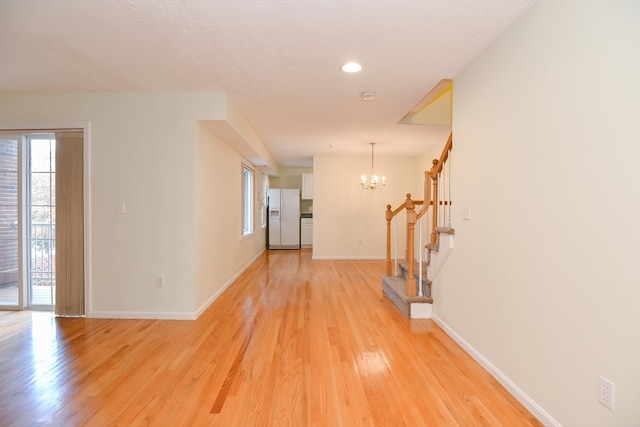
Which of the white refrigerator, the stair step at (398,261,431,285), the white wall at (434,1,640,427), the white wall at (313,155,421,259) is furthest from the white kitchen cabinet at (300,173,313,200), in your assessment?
the white wall at (434,1,640,427)

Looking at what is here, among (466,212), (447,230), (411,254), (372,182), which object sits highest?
(372,182)

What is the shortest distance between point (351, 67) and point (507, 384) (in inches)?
104

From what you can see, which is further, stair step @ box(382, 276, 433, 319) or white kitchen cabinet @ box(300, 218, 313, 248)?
white kitchen cabinet @ box(300, 218, 313, 248)

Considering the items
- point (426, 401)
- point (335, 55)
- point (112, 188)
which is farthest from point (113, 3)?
point (426, 401)

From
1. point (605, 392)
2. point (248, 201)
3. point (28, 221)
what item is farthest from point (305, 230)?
point (605, 392)

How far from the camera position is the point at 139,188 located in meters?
3.43

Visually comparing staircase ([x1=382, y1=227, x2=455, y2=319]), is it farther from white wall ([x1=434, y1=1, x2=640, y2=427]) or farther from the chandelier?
the chandelier

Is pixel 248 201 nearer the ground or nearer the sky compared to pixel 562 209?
nearer the sky

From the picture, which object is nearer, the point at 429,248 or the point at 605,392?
the point at 605,392

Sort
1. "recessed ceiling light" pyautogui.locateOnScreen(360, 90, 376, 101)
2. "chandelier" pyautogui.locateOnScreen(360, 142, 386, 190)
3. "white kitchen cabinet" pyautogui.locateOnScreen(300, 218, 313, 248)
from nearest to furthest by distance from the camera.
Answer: "recessed ceiling light" pyautogui.locateOnScreen(360, 90, 376, 101), "chandelier" pyautogui.locateOnScreen(360, 142, 386, 190), "white kitchen cabinet" pyautogui.locateOnScreen(300, 218, 313, 248)

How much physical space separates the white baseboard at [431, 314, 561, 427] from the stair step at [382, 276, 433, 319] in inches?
17.9

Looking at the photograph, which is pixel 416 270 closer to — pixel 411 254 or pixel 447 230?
pixel 411 254

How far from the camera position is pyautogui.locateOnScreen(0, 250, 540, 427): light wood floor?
1.84 metres

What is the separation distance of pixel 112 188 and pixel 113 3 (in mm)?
2041
